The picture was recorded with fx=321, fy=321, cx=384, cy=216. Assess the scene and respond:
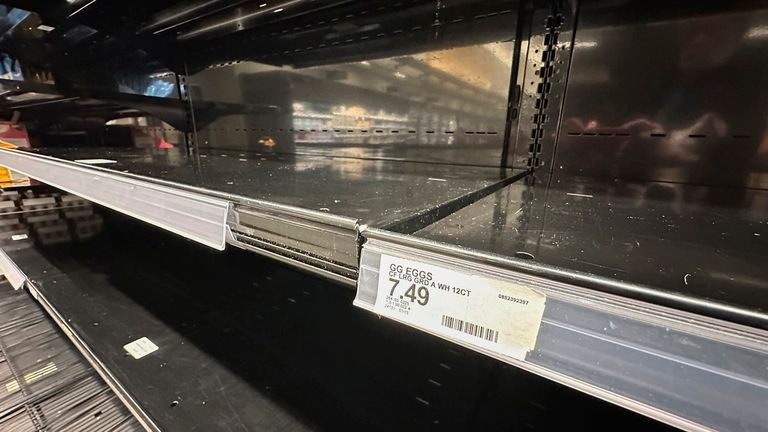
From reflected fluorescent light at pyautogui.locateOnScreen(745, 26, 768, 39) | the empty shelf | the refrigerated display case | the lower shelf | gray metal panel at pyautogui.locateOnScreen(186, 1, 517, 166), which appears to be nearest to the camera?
the refrigerated display case

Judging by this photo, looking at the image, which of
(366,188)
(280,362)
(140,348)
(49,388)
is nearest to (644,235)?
(366,188)

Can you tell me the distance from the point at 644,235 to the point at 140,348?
104cm

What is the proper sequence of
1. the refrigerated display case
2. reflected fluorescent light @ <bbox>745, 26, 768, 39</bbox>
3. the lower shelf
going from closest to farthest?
the refrigerated display case, reflected fluorescent light @ <bbox>745, 26, 768, 39</bbox>, the lower shelf

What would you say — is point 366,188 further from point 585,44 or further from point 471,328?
point 585,44

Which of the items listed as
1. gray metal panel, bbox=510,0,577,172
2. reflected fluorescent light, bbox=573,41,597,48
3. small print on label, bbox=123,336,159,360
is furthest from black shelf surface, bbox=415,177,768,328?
small print on label, bbox=123,336,159,360

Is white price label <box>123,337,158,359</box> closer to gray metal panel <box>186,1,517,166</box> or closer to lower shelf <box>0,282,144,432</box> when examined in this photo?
lower shelf <box>0,282,144,432</box>

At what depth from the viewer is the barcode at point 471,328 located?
0.25m

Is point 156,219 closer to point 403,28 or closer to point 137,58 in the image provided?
point 403,28

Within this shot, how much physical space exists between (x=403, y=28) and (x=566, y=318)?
971 mm

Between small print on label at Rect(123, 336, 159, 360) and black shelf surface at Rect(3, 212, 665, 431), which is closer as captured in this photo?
black shelf surface at Rect(3, 212, 665, 431)

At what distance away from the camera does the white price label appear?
770 mm

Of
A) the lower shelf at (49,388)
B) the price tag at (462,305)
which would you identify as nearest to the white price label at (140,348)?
the lower shelf at (49,388)

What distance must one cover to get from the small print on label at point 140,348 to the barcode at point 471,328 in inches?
32.9

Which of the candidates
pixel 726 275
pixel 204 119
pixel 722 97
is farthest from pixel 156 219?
pixel 204 119
